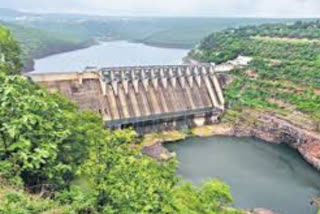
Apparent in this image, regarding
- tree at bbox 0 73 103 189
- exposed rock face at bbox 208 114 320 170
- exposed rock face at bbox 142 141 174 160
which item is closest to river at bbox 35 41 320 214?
exposed rock face at bbox 208 114 320 170

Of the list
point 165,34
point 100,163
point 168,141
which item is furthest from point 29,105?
point 165,34

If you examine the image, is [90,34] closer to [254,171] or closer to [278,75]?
[278,75]

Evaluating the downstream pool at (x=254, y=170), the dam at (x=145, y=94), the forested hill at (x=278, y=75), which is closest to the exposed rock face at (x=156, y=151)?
the downstream pool at (x=254, y=170)

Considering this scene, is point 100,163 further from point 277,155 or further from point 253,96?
point 253,96

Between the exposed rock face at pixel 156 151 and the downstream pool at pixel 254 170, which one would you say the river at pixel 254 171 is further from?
the exposed rock face at pixel 156 151

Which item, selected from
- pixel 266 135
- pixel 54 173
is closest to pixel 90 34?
pixel 266 135
